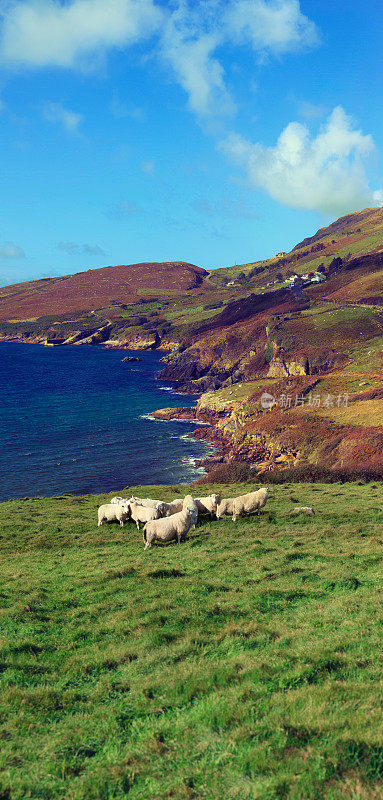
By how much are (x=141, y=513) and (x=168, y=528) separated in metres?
4.14

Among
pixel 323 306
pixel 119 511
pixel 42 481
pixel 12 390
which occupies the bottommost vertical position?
pixel 42 481

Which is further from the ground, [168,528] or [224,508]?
[168,528]

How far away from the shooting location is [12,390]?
126 meters

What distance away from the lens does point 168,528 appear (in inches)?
858

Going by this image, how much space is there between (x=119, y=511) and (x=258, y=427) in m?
51.1

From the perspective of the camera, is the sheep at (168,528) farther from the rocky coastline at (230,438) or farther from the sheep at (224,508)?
the rocky coastline at (230,438)

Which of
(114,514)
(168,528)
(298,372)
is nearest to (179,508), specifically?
(168,528)

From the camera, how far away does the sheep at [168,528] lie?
856 inches

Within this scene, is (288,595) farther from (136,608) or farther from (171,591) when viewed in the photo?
(136,608)

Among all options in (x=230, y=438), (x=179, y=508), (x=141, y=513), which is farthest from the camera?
(x=230, y=438)

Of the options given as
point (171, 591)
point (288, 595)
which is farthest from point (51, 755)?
point (288, 595)

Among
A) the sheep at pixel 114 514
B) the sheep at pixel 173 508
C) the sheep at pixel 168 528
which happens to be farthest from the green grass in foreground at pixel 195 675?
the sheep at pixel 114 514

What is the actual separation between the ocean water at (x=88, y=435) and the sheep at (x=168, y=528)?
36.6 metres

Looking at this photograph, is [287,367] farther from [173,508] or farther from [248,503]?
[173,508]
